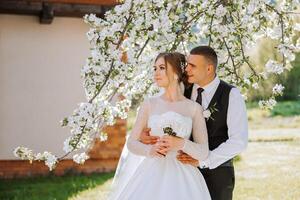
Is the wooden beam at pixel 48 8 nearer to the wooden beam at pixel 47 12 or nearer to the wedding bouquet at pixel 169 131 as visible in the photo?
the wooden beam at pixel 47 12

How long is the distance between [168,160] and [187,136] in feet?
0.61

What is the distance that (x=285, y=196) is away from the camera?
9156mm

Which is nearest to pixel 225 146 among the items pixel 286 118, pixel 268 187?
pixel 268 187

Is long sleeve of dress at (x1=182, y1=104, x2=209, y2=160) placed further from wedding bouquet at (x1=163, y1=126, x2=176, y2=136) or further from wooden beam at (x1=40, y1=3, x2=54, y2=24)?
wooden beam at (x1=40, y1=3, x2=54, y2=24)

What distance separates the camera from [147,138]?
409 centimetres

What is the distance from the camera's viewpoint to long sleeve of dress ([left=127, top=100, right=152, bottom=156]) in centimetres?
407

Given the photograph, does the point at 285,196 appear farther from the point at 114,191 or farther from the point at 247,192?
the point at 114,191

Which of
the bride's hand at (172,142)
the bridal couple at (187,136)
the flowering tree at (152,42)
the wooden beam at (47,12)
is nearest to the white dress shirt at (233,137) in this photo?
the bridal couple at (187,136)

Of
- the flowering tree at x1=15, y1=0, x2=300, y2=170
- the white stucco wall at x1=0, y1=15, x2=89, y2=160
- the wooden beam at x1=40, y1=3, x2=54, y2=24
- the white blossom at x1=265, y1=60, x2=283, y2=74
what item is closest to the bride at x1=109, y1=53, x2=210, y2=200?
the flowering tree at x1=15, y1=0, x2=300, y2=170

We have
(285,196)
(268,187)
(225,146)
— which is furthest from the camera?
(268,187)

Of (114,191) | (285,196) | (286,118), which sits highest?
(114,191)

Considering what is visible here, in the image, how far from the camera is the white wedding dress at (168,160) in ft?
13.1

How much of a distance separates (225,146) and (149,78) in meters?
1.84

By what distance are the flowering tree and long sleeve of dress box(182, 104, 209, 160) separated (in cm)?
120
